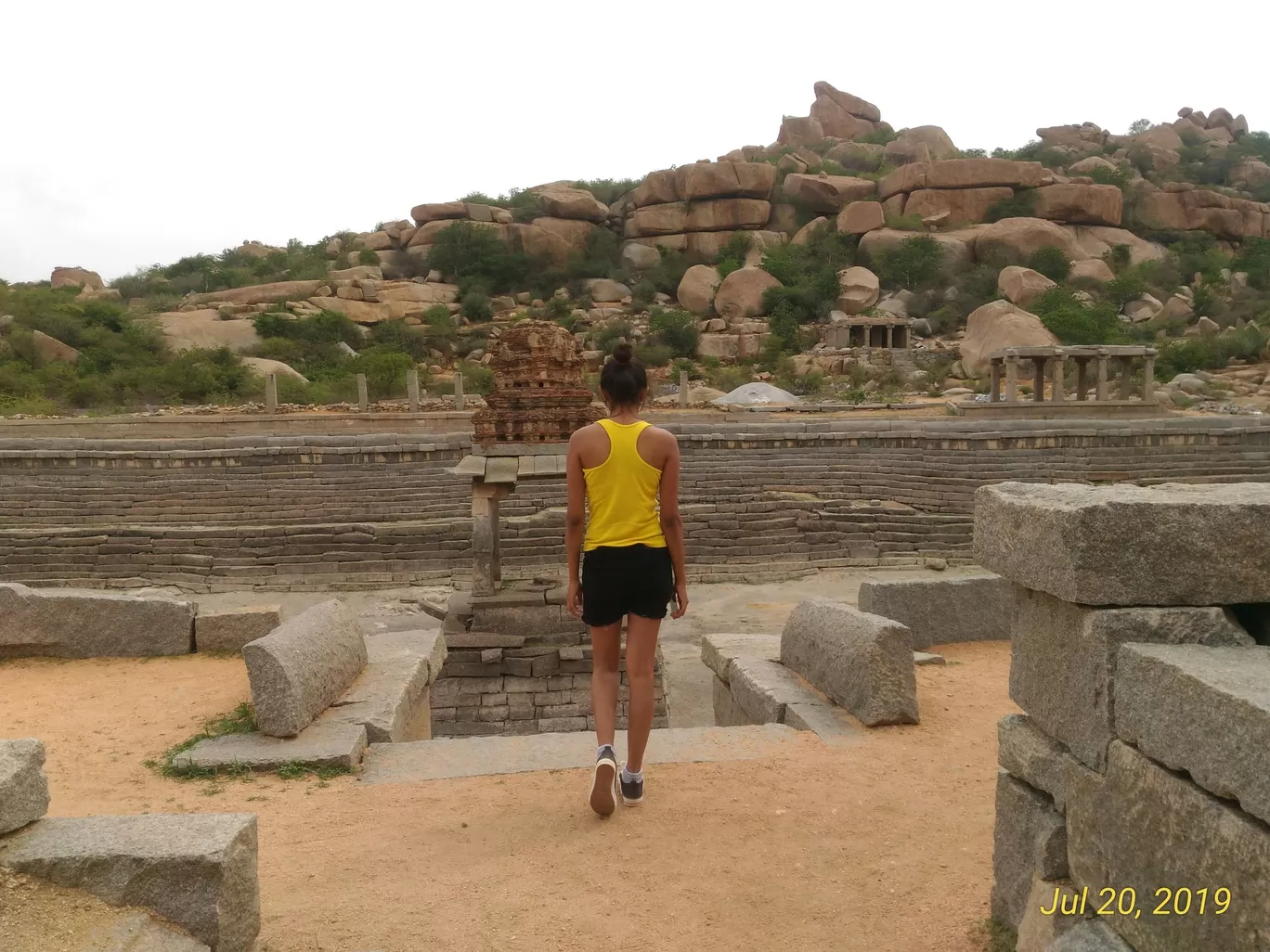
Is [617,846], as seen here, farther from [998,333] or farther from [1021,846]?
[998,333]

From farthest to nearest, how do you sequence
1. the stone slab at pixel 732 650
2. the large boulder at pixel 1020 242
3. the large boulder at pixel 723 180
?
the large boulder at pixel 723 180, the large boulder at pixel 1020 242, the stone slab at pixel 732 650

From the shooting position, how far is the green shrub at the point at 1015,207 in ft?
144

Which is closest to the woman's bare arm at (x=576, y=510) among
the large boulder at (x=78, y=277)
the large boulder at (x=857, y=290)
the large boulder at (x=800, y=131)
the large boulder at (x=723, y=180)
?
the large boulder at (x=857, y=290)

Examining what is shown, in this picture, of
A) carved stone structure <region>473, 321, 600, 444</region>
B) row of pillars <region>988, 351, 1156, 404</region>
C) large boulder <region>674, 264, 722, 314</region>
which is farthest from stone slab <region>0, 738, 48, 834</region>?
large boulder <region>674, 264, 722, 314</region>

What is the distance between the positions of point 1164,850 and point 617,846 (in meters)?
1.73

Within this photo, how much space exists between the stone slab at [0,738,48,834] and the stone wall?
2.48 m

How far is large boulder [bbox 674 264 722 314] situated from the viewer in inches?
1631

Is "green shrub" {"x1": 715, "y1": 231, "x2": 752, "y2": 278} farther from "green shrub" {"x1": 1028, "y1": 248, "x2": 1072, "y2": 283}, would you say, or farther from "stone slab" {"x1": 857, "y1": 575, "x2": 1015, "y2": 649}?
"stone slab" {"x1": 857, "y1": 575, "x2": 1015, "y2": 649}

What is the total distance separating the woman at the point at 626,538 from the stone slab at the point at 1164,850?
1473mm

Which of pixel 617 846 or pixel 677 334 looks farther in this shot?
pixel 677 334

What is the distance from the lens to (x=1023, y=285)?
36.2 metres

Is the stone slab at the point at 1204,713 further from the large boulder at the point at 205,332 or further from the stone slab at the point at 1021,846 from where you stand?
the large boulder at the point at 205,332

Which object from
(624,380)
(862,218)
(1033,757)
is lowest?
(1033,757)

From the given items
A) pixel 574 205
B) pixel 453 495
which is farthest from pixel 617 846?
pixel 574 205
